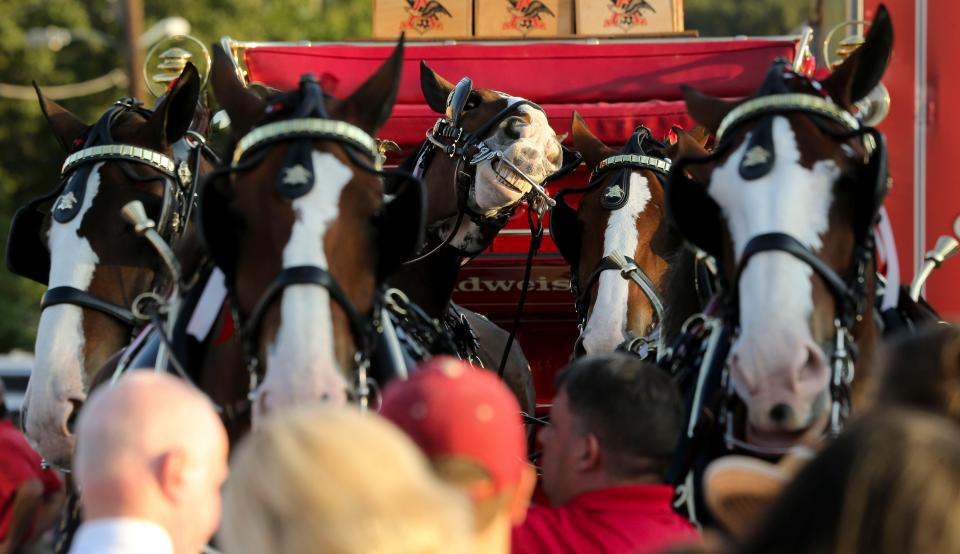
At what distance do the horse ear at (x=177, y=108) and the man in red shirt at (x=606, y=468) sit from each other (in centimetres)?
246

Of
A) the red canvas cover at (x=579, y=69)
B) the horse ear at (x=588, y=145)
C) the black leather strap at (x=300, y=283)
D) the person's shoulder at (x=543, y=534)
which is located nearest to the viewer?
the person's shoulder at (x=543, y=534)

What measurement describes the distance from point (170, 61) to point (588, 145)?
1799 millimetres

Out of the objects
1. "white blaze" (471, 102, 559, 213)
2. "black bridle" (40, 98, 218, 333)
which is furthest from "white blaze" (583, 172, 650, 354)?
"black bridle" (40, 98, 218, 333)

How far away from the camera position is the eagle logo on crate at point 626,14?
849 centimetres

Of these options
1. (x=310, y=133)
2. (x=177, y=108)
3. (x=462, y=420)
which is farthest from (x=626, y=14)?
(x=462, y=420)

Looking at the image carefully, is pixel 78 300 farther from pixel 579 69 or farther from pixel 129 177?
pixel 579 69

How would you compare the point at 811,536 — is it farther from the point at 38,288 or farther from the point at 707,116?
the point at 38,288

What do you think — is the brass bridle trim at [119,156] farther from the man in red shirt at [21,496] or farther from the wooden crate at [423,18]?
the wooden crate at [423,18]

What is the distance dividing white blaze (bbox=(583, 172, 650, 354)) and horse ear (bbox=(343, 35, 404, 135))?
6.16ft

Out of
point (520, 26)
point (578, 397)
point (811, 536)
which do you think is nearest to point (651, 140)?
point (520, 26)

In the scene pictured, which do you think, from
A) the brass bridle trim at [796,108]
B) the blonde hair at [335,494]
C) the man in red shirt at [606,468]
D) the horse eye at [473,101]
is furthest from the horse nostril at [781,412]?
the horse eye at [473,101]

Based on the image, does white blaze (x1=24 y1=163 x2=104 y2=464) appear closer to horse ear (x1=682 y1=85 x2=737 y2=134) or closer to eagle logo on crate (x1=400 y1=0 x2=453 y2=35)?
horse ear (x1=682 y1=85 x2=737 y2=134)

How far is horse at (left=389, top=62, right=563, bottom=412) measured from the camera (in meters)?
6.39

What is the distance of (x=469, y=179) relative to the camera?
21.0ft
